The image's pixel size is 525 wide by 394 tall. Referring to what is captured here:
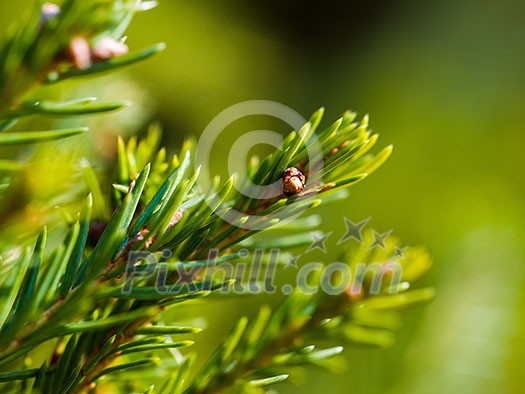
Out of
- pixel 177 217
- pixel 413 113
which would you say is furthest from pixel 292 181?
pixel 413 113

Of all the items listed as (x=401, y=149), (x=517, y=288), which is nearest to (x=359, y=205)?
(x=401, y=149)

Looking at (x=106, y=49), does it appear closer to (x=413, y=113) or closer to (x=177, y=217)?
(x=177, y=217)

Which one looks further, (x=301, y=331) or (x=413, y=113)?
(x=413, y=113)

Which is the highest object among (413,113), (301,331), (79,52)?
(413,113)

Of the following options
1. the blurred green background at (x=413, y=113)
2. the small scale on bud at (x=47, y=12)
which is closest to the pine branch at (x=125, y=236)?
the small scale on bud at (x=47, y=12)

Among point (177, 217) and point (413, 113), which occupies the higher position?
point (413, 113)

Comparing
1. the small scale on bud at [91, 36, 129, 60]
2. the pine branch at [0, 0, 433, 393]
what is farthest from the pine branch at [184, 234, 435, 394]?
the small scale on bud at [91, 36, 129, 60]

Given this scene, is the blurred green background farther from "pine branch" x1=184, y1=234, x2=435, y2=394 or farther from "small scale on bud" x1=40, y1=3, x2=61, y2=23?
"small scale on bud" x1=40, y1=3, x2=61, y2=23

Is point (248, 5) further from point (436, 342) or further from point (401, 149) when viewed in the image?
point (436, 342)
